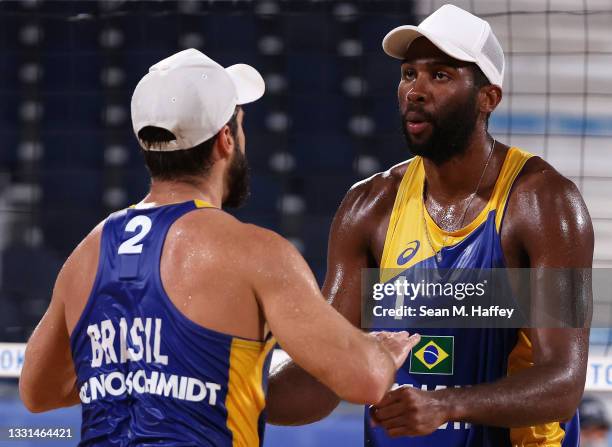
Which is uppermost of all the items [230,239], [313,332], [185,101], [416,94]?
[416,94]

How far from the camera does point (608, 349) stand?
4.69 metres

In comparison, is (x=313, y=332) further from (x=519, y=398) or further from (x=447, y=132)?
(x=447, y=132)

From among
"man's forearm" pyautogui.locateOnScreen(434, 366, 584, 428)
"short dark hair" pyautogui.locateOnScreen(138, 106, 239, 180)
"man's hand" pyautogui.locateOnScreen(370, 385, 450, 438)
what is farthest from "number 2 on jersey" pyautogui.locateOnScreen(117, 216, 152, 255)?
"man's forearm" pyautogui.locateOnScreen(434, 366, 584, 428)

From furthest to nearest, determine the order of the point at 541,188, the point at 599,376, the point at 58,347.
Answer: the point at 599,376
the point at 541,188
the point at 58,347

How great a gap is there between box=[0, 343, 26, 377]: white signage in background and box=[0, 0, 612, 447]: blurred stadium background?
34cm

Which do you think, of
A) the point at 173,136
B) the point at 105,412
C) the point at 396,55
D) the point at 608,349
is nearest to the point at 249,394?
the point at 105,412

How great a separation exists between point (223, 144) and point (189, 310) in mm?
346

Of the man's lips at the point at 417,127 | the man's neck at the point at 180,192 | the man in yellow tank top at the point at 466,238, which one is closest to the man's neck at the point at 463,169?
the man in yellow tank top at the point at 466,238

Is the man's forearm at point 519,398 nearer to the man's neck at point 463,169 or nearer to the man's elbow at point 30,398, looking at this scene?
the man's neck at point 463,169

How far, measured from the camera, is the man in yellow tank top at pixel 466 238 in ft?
7.66

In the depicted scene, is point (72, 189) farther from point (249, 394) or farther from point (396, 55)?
point (249, 394)

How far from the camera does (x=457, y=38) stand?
2.52 m

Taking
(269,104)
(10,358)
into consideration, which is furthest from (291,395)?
(269,104)

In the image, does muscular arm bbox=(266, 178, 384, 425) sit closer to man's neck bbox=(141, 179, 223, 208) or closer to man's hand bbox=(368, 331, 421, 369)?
man's hand bbox=(368, 331, 421, 369)
